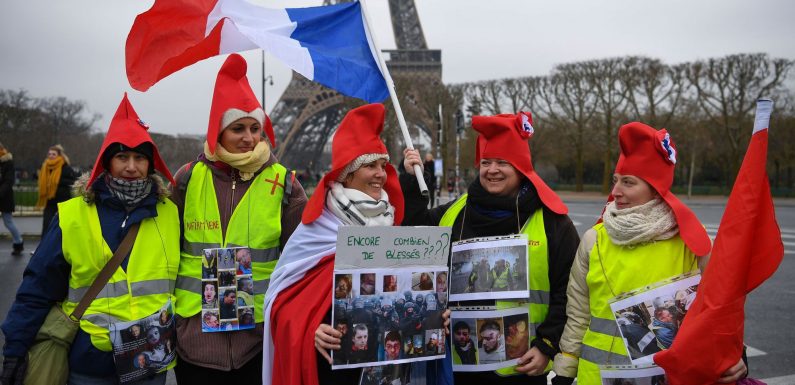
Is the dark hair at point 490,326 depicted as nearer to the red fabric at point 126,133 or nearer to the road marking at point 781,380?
the red fabric at point 126,133

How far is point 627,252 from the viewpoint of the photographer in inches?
96.4

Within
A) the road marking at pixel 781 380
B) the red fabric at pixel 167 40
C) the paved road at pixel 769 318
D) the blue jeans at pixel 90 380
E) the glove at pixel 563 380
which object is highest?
the red fabric at pixel 167 40

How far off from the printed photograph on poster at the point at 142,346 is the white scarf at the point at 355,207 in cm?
93

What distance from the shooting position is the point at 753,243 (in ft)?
6.86

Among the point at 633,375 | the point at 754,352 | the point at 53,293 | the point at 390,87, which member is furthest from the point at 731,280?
the point at 754,352

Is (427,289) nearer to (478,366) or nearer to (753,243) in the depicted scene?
(478,366)

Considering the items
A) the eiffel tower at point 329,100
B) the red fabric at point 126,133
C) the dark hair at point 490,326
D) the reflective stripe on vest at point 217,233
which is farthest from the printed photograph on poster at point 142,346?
the eiffel tower at point 329,100

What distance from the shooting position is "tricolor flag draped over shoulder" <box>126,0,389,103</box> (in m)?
3.05

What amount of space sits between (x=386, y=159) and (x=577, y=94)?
36925 millimetres

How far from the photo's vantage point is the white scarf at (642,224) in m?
2.38

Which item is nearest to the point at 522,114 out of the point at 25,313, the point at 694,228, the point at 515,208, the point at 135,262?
the point at 515,208

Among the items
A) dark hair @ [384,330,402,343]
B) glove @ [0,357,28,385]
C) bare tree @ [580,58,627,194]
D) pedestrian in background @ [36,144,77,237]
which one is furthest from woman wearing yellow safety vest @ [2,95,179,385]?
bare tree @ [580,58,627,194]

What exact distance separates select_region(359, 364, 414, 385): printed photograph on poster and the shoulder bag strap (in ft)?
4.07

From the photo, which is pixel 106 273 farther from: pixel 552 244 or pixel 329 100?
pixel 329 100
